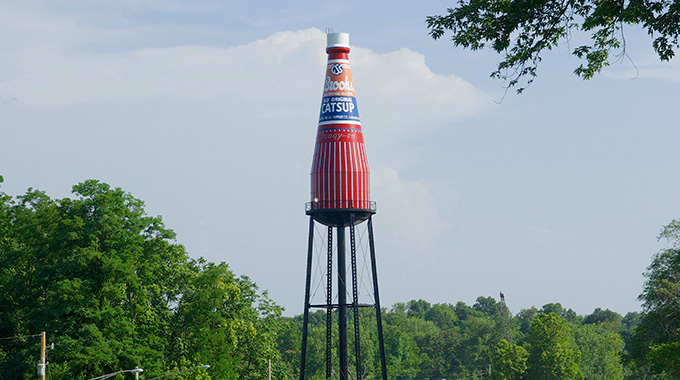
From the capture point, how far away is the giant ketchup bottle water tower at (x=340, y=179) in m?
65.9

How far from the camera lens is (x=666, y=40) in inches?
Result: 795

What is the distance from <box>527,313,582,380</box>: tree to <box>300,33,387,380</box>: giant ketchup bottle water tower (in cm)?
4434

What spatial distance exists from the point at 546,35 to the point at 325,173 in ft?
149

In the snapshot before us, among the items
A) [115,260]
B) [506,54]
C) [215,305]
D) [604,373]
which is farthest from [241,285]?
[604,373]

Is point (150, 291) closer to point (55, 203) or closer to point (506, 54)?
point (55, 203)

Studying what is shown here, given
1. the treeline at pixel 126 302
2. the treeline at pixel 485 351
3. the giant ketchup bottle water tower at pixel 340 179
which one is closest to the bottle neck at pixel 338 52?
the giant ketchup bottle water tower at pixel 340 179

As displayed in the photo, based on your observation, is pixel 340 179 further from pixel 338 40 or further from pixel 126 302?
pixel 126 302

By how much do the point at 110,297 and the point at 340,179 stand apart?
18258mm

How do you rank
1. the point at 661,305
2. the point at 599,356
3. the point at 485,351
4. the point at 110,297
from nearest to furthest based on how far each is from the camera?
1. the point at 110,297
2. the point at 661,305
3. the point at 599,356
4. the point at 485,351

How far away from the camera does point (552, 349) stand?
10625 cm

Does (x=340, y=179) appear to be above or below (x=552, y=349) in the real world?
above

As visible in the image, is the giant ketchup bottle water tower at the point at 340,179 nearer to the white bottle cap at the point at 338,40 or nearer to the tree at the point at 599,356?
the white bottle cap at the point at 338,40

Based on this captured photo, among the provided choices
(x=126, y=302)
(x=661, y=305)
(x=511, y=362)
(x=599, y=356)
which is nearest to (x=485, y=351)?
(x=599, y=356)

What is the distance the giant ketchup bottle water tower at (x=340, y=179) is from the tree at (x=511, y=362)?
45.5 metres
